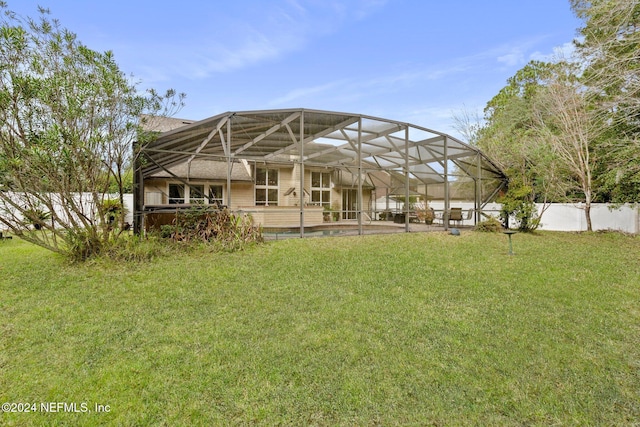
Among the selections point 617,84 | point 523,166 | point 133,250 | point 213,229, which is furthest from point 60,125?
point 523,166

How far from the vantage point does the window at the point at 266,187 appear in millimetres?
16750

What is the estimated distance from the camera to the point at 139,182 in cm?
1061

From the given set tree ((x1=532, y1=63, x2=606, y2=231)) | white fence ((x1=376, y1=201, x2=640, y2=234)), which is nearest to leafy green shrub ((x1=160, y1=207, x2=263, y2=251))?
white fence ((x1=376, y1=201, x2=640, y2=234))

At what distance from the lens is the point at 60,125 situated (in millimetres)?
6219

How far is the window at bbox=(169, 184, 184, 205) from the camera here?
608 inches

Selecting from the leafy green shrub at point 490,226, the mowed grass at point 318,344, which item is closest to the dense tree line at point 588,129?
the leafy green shrub at point 490,226

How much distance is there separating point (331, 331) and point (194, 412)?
1866 millimetres

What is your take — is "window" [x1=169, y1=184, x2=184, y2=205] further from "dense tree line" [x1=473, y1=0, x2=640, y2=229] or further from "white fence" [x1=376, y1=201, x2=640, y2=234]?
"dense tree line" [x1=473, y1=0, x2=640, y2=229]

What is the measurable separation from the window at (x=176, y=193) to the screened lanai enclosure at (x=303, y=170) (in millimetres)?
51

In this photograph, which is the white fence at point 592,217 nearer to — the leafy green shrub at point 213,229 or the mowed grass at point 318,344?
the mowed grass at point 318,344

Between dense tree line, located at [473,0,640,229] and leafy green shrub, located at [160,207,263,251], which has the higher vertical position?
dense tree line, located at [473,0,640,229]

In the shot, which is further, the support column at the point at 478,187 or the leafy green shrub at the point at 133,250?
the support column at the point at 478,187

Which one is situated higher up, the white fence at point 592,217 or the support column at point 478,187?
the support column at point 478,187

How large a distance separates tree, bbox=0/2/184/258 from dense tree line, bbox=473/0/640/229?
14.0m
